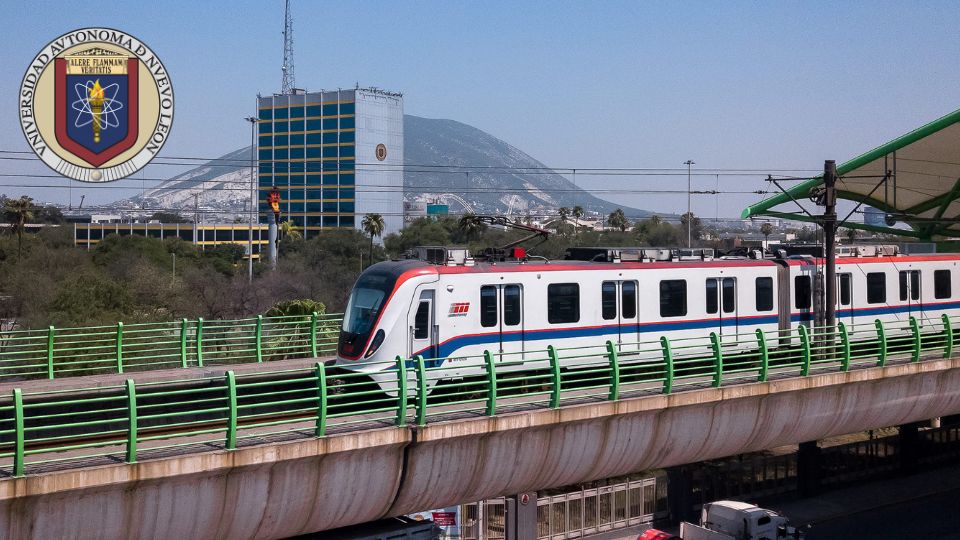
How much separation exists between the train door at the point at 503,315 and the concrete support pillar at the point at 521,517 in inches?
301

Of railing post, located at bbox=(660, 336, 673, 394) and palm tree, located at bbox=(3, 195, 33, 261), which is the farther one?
palm tree, located at bbox=(3, 195, 33, 261)

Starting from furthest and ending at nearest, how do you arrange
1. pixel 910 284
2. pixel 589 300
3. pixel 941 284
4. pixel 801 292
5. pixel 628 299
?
pixel 941 284
pixel 910 284
pixel 801 292
pixel 628 299
pixel 589 300

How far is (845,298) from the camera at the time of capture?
89.7 feet

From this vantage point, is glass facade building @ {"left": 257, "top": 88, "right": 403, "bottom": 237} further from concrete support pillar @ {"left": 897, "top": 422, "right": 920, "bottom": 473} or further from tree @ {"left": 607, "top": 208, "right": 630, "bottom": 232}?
concrete support pillar @ {"left": 897, "top": 422, "right": 920, "bottom": 473}

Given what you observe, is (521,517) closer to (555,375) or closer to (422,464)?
(555,375)

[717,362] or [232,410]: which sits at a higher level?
[717,362]

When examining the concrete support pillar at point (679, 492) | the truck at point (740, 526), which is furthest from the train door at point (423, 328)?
the concrete support pillar at point (679, 492)

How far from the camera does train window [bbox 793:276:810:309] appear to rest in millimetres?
26234

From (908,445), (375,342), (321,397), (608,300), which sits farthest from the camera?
(908,445)

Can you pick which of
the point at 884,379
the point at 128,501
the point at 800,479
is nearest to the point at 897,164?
the point at 800,479

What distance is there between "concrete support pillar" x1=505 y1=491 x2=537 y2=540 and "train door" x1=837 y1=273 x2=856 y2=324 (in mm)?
9786

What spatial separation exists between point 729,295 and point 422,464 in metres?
11.1

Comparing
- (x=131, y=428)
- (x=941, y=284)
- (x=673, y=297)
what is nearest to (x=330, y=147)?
(x=941, y=284)

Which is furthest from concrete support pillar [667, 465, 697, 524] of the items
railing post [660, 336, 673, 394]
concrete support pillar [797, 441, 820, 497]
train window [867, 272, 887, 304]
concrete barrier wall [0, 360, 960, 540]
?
railing post [660, 336, 673, 394]
